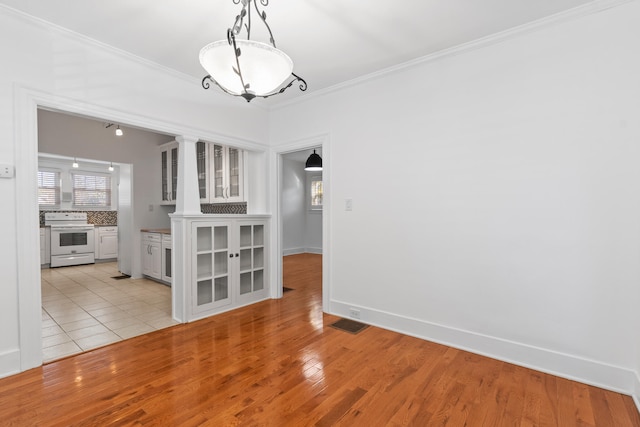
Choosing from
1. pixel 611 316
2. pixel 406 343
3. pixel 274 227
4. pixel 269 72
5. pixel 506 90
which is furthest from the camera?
pixel 274 227

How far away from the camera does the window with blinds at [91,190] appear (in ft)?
23.5

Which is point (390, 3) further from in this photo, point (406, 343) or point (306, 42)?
point (406, 343)

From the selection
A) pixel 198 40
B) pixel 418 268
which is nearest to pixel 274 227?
pixel 418 268

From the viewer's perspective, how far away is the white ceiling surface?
2.13 metres

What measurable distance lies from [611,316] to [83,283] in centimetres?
664

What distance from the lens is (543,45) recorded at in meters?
2.32

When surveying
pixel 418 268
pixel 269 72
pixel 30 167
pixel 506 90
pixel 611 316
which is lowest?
pixel 611 316

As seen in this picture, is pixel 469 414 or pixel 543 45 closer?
pixel 469 414

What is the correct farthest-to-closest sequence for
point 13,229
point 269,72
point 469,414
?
point 13,229, point 469,414, point 269,72

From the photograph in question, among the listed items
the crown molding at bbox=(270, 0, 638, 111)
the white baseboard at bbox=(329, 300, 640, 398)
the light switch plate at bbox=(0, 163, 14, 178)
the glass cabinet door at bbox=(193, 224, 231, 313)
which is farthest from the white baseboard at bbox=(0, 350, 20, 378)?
the crown molding at bbox=(270, 0, 638, 111)

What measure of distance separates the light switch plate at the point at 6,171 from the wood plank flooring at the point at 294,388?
1.46 metres

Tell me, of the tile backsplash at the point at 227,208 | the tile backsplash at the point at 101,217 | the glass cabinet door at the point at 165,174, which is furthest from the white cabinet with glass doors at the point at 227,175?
the tile backsplash at the point at 101,217

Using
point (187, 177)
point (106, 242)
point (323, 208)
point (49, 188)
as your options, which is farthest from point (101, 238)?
point (323, 208)

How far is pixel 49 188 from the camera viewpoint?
678cm
